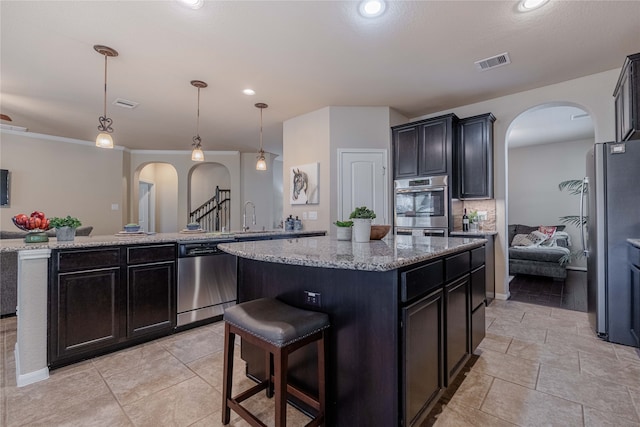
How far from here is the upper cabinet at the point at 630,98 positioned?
2.44 metres

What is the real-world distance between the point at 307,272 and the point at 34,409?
185 cm

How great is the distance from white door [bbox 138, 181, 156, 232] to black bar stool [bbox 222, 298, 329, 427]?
8.40m

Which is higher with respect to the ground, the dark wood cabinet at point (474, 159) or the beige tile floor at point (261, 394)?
the dark wood cabinet at point (474, 159)

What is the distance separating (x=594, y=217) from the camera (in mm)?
2729

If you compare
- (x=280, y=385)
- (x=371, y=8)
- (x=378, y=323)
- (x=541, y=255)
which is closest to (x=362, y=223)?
(x=378, y=323)

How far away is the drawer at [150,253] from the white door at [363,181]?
2291 mm

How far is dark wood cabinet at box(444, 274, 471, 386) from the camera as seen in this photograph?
1743 millimetres

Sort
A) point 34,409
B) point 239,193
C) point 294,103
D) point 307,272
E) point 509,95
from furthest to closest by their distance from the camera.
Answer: point 239,193 → point 294,103 → point 509,95 → point 34,409 → point 307,272

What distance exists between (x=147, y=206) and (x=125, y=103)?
215 inches

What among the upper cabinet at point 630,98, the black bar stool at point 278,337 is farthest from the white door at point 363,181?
the black bar stool at point 278,337

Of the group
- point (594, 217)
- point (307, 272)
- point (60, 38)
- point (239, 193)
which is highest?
point (60, 38)

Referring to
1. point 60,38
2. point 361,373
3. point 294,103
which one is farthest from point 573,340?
point 60,38

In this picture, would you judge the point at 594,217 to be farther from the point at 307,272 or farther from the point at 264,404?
the point at 264,404

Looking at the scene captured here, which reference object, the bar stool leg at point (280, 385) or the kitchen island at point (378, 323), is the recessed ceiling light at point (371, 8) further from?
the bar stool leg at point (280, 385)
